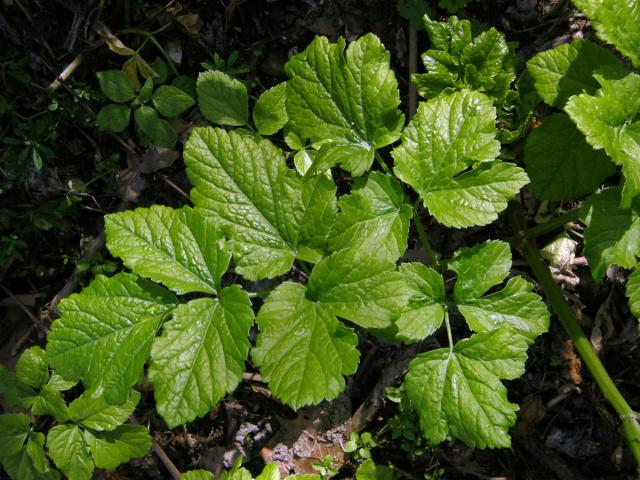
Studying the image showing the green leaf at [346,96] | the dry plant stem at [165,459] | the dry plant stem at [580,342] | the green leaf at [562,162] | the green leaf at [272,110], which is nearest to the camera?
the green leaf at [346,96]

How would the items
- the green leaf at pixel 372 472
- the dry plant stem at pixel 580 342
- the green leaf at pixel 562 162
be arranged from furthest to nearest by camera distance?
1. the green leaf at pixel 372 472
2. the dry plant stem at pixel 580 342
3. the green leaf at pixel 562 162

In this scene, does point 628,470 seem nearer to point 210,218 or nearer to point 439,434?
point 439,434

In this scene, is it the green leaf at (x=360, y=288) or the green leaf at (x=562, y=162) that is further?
the green leaf at (x=562, y=162)

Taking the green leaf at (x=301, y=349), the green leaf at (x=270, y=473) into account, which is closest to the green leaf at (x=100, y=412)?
the green leaf at (x=270, y=473)

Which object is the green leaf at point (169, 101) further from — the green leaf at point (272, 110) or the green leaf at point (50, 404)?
the green leaf at point (50, 404)

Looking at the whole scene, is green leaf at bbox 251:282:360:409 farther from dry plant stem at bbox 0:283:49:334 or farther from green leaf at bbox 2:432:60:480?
dry plant stem at bbox 0:283:49:334

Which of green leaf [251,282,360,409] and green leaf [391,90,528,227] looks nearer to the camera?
green leaf [251,282,360,409]

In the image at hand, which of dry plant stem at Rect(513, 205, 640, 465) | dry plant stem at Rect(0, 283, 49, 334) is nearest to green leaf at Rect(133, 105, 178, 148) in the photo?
dry plant stem at Rect(0, 283, 49, 334)
